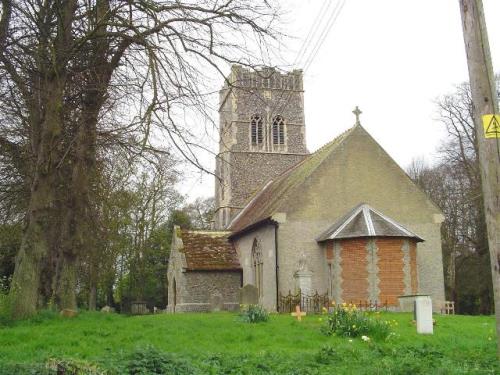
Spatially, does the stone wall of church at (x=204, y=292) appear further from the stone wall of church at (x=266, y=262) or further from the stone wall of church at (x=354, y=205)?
the stone wall of church at (x=354, y=205)

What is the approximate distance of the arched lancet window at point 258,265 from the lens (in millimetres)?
27222

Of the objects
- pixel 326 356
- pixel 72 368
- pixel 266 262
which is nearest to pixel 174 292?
pixel 266 262

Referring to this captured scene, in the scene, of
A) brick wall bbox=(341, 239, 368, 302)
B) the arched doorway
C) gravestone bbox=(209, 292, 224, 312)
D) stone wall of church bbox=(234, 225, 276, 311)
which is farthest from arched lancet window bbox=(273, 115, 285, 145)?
brick wall bbox=(341, 239, 368, 302)

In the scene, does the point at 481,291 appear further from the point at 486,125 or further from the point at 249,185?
the point at 486,125

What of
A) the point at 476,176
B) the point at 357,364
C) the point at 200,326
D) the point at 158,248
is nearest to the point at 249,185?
the point at 158,248

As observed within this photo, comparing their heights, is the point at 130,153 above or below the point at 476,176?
below

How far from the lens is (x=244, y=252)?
29.7m

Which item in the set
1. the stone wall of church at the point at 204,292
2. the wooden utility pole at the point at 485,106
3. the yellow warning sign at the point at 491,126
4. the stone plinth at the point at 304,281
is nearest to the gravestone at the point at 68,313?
the stone plinth at the point at 304,281

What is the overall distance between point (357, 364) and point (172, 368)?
2.87 metres

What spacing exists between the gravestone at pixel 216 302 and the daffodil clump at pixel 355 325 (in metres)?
16.3

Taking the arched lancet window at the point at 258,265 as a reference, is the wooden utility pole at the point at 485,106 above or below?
above

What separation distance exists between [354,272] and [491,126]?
16.3 metres

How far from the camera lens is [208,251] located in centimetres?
3127

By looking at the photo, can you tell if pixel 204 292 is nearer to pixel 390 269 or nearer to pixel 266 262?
pixel 266 262
